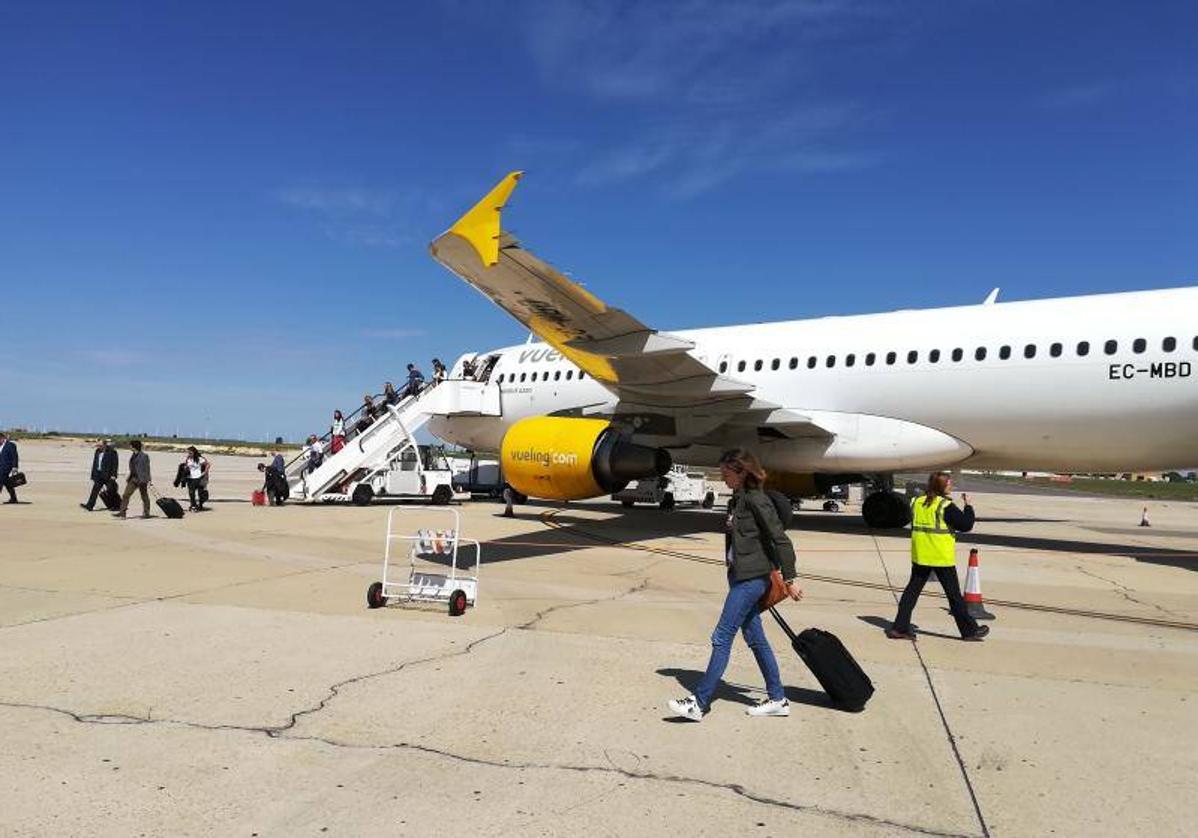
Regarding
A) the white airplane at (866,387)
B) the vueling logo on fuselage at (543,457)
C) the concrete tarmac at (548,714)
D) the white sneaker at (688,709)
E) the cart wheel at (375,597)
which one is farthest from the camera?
the vueling logo on fuselage at (543,457)

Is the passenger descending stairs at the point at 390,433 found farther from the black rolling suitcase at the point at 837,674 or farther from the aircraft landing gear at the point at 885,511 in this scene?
the black rolling suitcase at the point at 837,674

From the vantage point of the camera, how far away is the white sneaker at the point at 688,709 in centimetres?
441

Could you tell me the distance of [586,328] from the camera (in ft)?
39.0

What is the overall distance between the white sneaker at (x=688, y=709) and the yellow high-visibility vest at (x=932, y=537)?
2975 mm

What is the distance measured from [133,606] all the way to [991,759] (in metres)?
6.57

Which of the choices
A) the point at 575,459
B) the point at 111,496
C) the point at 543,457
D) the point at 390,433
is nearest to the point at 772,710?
the point at 575,459

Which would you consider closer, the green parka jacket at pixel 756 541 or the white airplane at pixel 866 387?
the green parka jacket at pixel 756 541

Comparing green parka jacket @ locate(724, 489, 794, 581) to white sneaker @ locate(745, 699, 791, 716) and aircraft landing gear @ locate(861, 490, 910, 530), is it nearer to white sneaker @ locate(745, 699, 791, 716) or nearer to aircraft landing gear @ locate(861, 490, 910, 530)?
white sneaker @ locate(745, 699, 791, 716)

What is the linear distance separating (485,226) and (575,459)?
15.5ft

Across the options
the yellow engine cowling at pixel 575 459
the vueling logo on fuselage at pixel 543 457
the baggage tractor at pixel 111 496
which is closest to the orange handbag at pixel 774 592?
the yellow engine cowling at pixel 575 459

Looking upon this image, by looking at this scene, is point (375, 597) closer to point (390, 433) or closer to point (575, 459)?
point (575, 459)

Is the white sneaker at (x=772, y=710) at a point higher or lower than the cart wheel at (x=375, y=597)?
lower

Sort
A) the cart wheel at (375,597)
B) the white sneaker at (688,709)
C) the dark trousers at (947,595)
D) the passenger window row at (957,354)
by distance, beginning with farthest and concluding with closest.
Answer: the passenger window row at (957,354) < the cart wheel at (375,597) < the dark trousers at (947,595) < the white sneaker at (688,709)

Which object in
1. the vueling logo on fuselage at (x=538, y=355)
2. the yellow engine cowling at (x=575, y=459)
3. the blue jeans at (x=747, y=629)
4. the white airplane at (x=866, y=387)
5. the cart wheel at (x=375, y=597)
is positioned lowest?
the cart wheel at (x=375, y=597)
